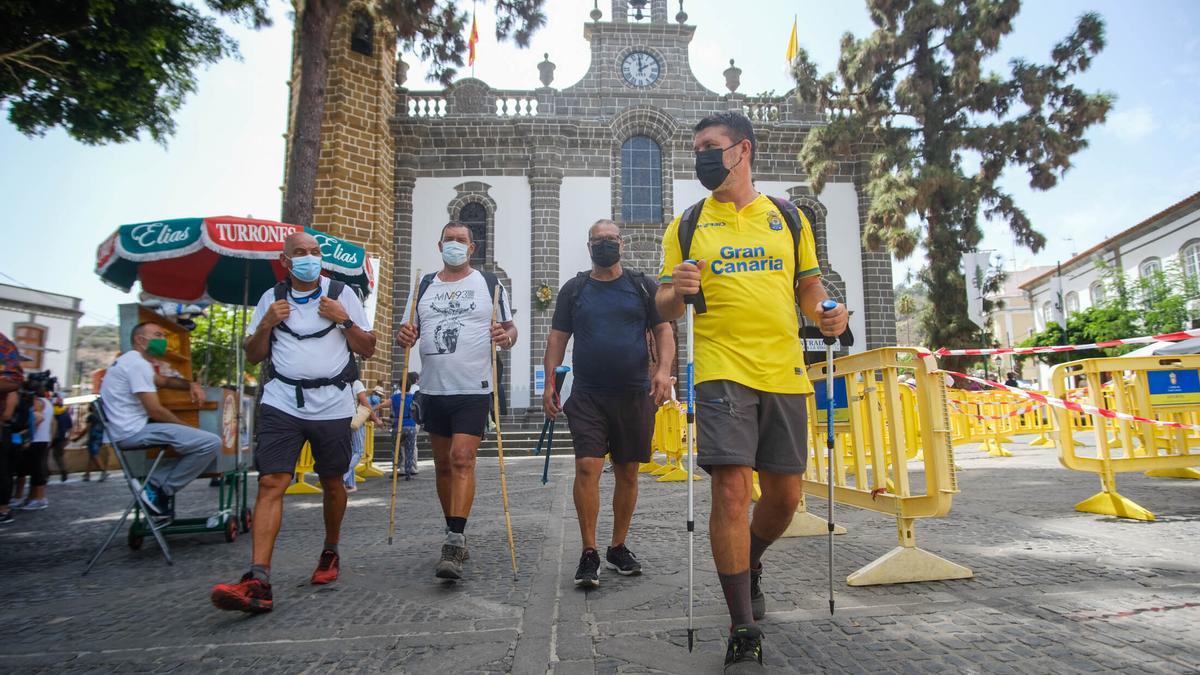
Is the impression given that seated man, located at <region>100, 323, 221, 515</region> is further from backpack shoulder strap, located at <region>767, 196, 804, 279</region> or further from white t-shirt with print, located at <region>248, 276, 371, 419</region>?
backpack shoulder strap, located at <region>767, 196, 804, 279</region>

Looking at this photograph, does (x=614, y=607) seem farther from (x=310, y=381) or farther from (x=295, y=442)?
(x=310, y=381)

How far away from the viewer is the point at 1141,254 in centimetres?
3180

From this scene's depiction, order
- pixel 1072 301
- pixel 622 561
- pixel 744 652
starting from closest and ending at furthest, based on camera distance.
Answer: pixel 744 652 → pixel 622 561 → pixel 1072 301

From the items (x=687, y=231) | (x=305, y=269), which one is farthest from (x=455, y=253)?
(x=687, y=231)

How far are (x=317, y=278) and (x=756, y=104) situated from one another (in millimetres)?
20594

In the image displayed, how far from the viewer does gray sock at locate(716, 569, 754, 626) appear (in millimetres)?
2302

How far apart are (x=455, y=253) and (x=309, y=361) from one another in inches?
44.3

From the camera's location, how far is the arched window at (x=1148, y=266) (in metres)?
30.4

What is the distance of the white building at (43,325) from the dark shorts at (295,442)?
3343cm

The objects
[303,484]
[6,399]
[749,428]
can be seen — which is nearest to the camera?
[749,428]

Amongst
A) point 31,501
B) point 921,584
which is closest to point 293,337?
point 921,584

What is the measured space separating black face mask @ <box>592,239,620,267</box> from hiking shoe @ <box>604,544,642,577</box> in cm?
163

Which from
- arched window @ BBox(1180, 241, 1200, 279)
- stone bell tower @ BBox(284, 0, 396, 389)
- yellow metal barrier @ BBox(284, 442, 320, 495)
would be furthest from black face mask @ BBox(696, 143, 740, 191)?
arched window @ BBox(1180, 241, 1200, 279)

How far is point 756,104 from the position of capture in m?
21.9
